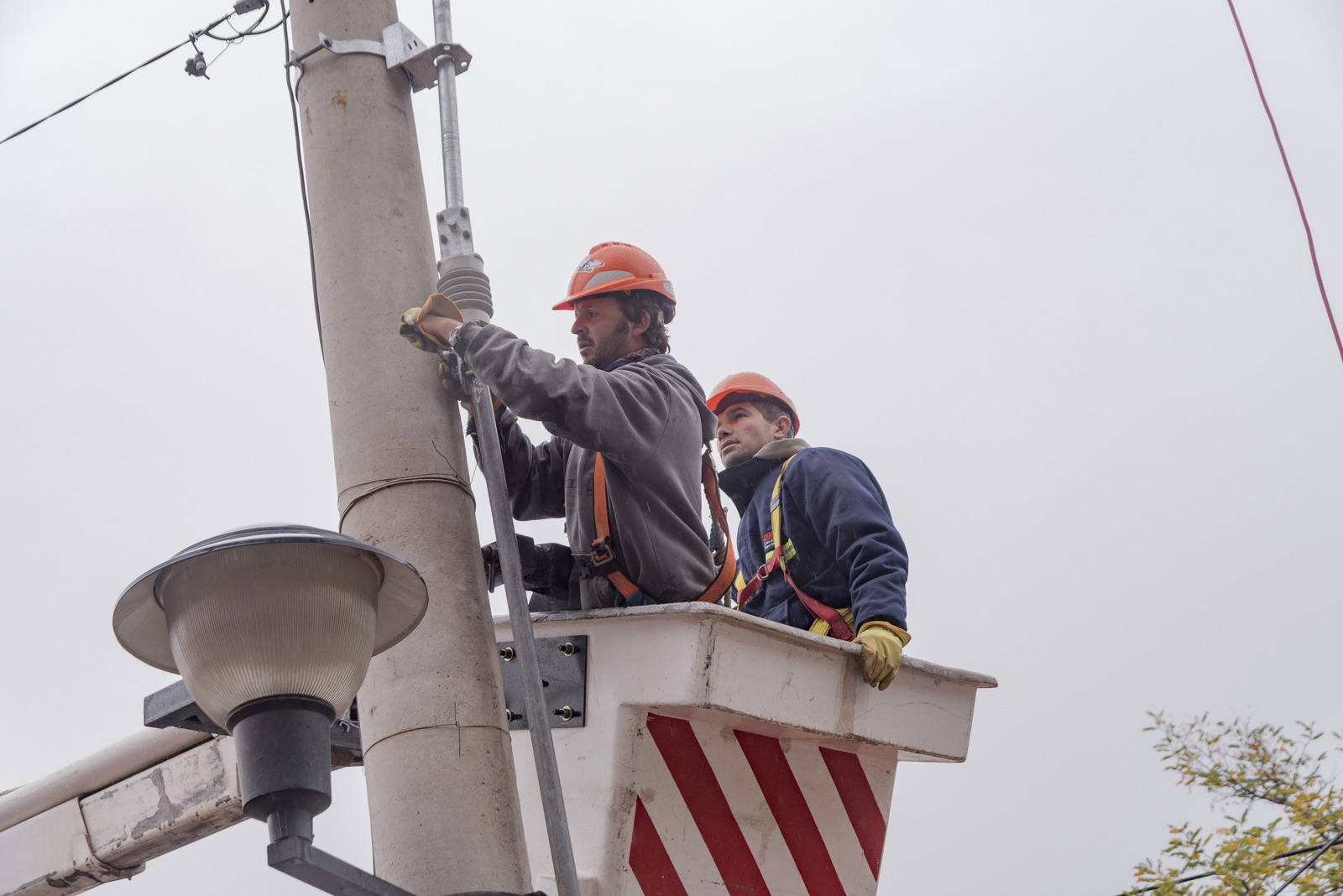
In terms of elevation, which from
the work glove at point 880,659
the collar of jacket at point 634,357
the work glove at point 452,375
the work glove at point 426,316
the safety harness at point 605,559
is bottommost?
the work glove at point 880,659

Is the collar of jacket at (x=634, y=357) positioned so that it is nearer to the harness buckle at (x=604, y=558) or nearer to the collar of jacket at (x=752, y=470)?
the harness buckle at (x=604, y=558)

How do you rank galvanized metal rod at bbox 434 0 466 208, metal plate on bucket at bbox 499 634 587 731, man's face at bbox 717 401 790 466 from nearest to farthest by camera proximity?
metal plate on bucket at bbox 499 634 587 731 < galvanized metal rod at bbox 434 0 466 208 < man's face at bbox 717 401 790 466

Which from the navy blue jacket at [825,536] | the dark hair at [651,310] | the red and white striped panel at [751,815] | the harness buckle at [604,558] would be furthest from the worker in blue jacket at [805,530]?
the dark hair at [651,310]

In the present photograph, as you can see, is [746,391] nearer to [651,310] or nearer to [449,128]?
[651,310]

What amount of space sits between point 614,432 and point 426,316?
0.54 metres

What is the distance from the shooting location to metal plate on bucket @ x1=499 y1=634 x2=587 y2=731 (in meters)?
3.06

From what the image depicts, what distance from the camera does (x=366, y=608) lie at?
217cm

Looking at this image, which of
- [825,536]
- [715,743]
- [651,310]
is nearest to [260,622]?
[715,743]

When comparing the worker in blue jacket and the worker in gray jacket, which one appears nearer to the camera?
the worker in gray jacket

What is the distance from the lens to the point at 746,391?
210 inches

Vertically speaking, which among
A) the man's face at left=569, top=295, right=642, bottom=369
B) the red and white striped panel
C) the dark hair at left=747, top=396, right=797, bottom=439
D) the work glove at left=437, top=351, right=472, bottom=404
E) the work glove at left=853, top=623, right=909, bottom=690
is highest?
the dark hair at left=747, top=396, right=797, bottom=439

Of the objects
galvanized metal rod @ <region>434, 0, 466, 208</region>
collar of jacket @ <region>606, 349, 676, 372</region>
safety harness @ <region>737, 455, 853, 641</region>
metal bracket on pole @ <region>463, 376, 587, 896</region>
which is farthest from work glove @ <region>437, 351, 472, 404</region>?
safety harness @ <region>737, 455, 853, 641</region>

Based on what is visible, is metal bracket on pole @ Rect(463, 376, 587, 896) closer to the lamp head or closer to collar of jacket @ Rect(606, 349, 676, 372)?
the lamp head

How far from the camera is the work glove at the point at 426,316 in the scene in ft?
9.71
